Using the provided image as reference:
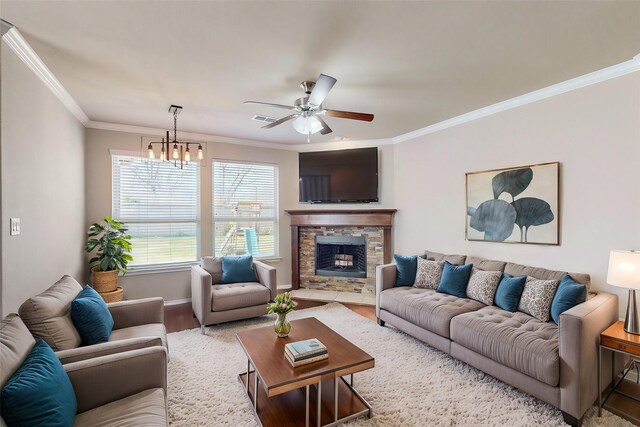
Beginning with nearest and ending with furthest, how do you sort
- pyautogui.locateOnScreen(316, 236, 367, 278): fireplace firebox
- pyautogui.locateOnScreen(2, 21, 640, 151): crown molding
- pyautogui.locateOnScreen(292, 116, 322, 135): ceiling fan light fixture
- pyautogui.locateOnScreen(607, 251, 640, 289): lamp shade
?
pyautogui.locateOnScreen(607, 251, 640, 289): lamp shade, pyautogui.locateOnScreen(2, 21, 640, 151): crown molding, pyautogui.locateOnScreen(292, 116, 322, 135): ceiling fan light fixture, pyautogui.locateOnScreen(316, 236, 367, 278): fireplace firebox

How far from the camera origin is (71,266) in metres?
3.41

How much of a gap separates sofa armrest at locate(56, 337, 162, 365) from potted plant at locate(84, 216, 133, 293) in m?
2.18

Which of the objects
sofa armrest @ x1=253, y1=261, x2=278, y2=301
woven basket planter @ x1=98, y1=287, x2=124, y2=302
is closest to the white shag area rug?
sofa armrest @ x1=253, y1=261, x2=278, y2=301

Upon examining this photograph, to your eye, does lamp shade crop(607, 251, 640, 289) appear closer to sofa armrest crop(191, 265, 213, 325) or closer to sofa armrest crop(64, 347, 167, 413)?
sofa armrest crop(64, 347, 167, 413)

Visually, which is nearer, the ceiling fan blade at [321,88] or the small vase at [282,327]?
the ceiling fan blade at [321,88]

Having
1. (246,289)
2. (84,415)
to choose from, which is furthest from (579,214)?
(84,415)

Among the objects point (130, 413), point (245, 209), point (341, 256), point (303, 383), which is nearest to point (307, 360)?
point (303, 383)

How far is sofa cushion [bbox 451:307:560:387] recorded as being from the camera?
6.96 feet

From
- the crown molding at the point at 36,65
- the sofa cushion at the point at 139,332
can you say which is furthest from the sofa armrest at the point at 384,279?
the crown molding at the point at 36,65

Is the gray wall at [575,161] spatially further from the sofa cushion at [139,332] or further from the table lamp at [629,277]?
the sofa cushion at [139,332]

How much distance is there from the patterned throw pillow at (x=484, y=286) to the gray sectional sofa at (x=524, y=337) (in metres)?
0.08

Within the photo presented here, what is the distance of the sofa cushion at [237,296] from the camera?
3.60 meters

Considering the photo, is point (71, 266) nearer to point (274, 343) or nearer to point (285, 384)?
point (274, 343)

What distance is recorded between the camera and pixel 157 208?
452cm
